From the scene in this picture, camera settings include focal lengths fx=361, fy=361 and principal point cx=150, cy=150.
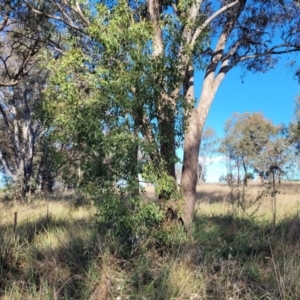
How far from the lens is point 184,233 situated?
228 inches

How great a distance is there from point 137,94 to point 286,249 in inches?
120

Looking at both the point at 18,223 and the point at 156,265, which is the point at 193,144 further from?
the point at 18,223

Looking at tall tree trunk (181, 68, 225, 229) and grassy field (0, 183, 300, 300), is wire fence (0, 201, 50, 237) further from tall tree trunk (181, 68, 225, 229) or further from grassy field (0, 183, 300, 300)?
tall tree trunk (181, 68, 225, 229)

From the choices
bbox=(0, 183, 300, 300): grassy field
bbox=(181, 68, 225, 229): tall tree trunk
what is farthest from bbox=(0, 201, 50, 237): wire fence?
bbox=(181, 68, 225, 229): tall tree trunk

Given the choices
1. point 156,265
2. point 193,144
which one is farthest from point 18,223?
point 193,144

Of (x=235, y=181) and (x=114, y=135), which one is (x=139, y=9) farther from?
(x=235, y=181)

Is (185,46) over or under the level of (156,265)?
over

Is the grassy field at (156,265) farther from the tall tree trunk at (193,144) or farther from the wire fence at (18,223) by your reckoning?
the tall tree trunk at (193,144)

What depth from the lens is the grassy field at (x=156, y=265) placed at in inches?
150

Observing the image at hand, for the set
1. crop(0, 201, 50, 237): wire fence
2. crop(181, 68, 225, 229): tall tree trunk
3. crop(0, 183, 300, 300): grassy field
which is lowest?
crop(0, 183, 300, 300): grassy field

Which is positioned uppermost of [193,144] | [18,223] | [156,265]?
[193,144]

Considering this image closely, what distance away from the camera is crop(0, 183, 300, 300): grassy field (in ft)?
12.5

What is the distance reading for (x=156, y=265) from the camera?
4.75m

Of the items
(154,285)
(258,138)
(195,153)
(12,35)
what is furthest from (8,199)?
(258,138)
